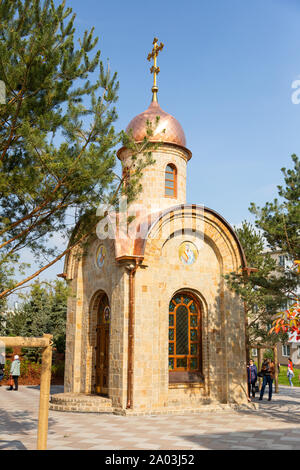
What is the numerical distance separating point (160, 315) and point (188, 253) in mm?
2323

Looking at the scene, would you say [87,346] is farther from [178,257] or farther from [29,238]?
[29,238]

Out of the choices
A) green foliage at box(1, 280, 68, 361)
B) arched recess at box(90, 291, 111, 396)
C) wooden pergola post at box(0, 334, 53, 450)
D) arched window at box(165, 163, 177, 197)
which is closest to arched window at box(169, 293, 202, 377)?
arched recess at box(90, 291, 111, 396)

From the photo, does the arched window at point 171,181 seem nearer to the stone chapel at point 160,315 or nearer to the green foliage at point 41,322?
the stone chapel at point 160,315

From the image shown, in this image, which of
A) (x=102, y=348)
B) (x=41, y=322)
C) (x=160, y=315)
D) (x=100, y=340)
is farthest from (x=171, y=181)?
(x=41, y=322)

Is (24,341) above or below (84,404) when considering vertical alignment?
above

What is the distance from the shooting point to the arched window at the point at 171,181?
53.1 ft

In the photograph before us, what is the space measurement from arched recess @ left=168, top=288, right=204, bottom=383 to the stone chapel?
3 centimetres

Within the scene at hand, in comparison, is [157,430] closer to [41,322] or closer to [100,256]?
[100,256]

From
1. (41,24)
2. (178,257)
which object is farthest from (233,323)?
(41,24)

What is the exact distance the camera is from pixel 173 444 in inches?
316

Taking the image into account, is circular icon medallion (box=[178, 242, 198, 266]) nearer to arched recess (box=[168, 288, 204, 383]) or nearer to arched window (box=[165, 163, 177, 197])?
arched recess (box=[168, 288, 204, 383])

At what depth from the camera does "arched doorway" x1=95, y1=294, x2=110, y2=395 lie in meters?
14.1

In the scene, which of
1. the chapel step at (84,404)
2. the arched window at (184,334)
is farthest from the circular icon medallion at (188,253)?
the chapel step at (84,404)

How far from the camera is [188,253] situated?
1411 centimetres
